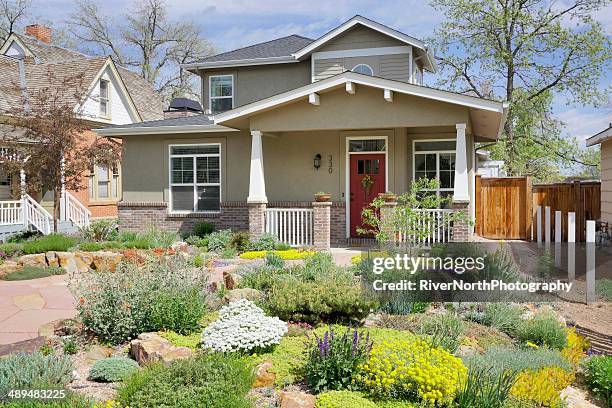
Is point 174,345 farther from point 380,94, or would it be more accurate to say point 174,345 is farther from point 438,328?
point 380,94

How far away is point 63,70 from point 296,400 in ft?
77.5

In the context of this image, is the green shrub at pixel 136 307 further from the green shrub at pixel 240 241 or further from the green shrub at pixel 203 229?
the green shrub at pixel 203 229

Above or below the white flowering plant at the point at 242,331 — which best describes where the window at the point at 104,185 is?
above

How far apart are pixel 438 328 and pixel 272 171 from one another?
33.1ft

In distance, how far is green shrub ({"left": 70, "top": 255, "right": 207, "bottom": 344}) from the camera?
6.24m

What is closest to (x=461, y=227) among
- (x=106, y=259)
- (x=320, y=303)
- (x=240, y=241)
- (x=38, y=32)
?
(x=240, y=241)

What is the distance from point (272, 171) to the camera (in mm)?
15727

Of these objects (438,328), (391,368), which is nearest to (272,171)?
(438,328)

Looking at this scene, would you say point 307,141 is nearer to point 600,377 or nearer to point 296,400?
Result: point 600,377

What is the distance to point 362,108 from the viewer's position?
13133 mm

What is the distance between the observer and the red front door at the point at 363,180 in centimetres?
1487

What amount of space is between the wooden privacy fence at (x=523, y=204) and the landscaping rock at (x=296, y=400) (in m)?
13.8

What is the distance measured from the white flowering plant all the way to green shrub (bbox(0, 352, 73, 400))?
50.4 inches

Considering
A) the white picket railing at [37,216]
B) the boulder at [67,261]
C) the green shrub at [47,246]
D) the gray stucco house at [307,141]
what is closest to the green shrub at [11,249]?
the green shrub at [47,246]
